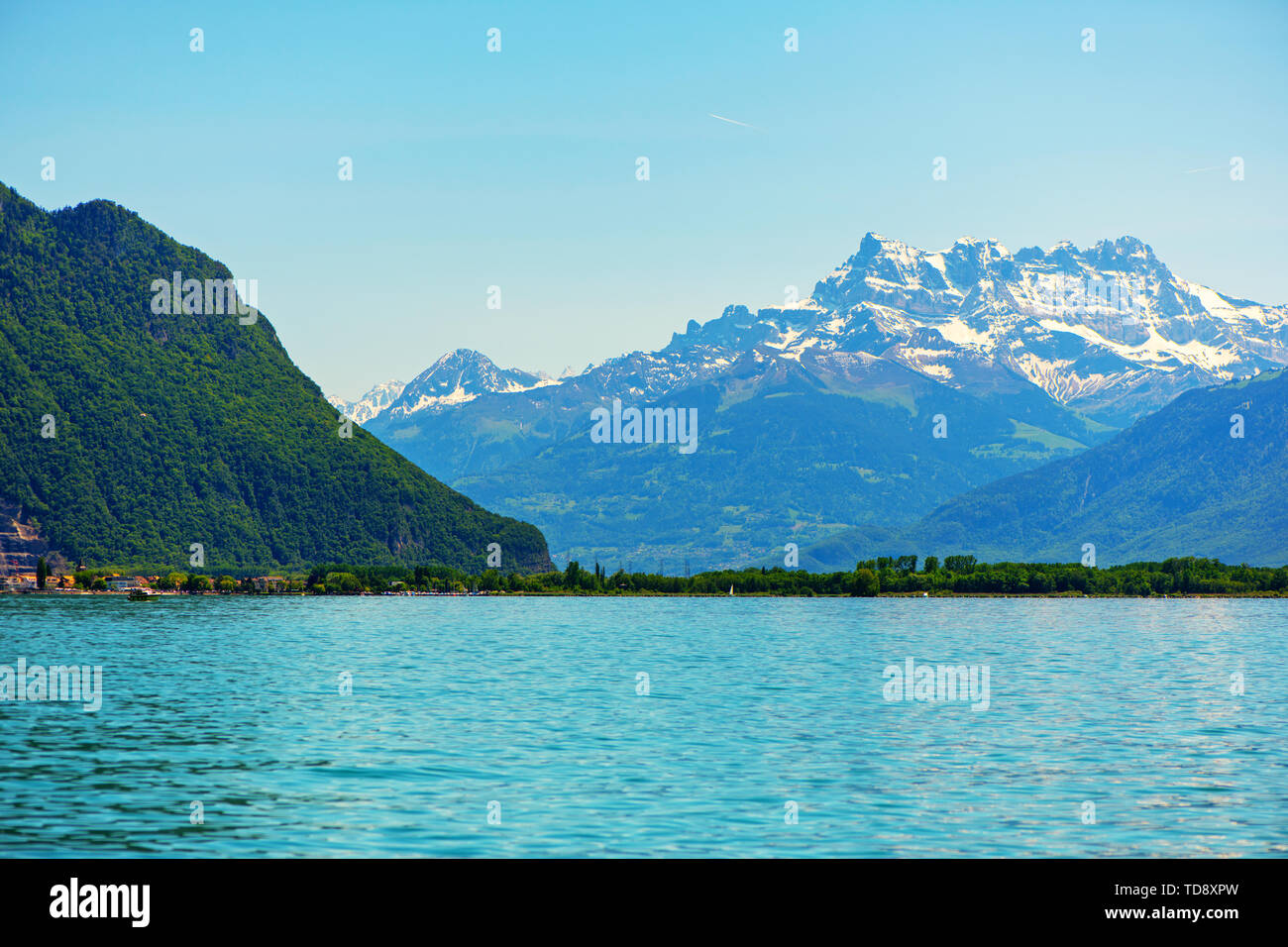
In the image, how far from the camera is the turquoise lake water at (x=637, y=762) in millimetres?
37594

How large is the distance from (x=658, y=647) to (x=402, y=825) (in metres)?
105

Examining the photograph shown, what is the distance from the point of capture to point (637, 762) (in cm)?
5278

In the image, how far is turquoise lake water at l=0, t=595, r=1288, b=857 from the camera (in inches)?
1480

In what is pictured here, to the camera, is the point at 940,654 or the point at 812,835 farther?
the point at 940,654

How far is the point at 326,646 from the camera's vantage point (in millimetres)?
136250

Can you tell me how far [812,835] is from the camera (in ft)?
124
